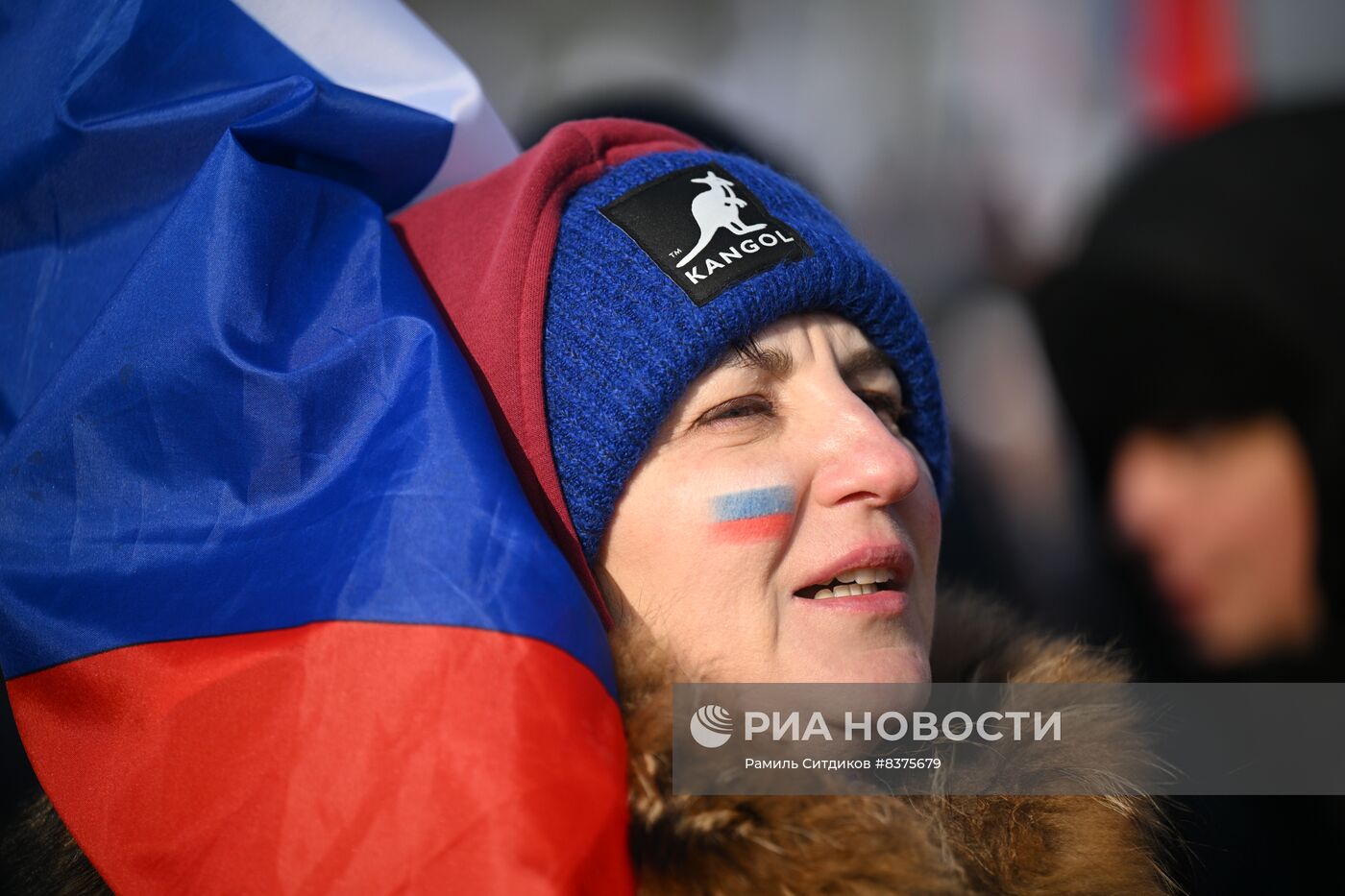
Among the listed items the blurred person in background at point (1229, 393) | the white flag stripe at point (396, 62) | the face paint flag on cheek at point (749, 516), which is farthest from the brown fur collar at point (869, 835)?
the blurred person in background at point (1229, 393)

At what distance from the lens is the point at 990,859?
1838 mm

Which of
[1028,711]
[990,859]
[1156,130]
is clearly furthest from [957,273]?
[990,859]

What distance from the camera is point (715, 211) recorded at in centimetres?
216

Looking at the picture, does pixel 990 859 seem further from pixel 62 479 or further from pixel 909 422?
pixel 62 479

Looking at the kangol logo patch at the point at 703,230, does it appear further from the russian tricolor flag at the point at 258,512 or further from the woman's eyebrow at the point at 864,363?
the russian tricolor flag at the point at 258,512

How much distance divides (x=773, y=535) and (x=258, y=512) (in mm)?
823

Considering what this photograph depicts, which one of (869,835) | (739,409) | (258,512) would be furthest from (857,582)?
(258,512)

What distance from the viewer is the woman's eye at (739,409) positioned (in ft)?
6.77

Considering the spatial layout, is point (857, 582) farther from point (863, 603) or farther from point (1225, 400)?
point (1225, 400)

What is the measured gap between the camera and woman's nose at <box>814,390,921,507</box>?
201 cm

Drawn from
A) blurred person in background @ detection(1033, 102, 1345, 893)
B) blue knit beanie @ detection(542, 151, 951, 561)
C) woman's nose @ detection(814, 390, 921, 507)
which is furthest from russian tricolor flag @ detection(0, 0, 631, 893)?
blurred person in background @ detection(1033, 102, 1345, 893)

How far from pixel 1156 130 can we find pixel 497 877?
629cm

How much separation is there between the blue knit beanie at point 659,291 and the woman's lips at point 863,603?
0.38m

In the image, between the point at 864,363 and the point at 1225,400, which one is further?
the point at 1225,400
